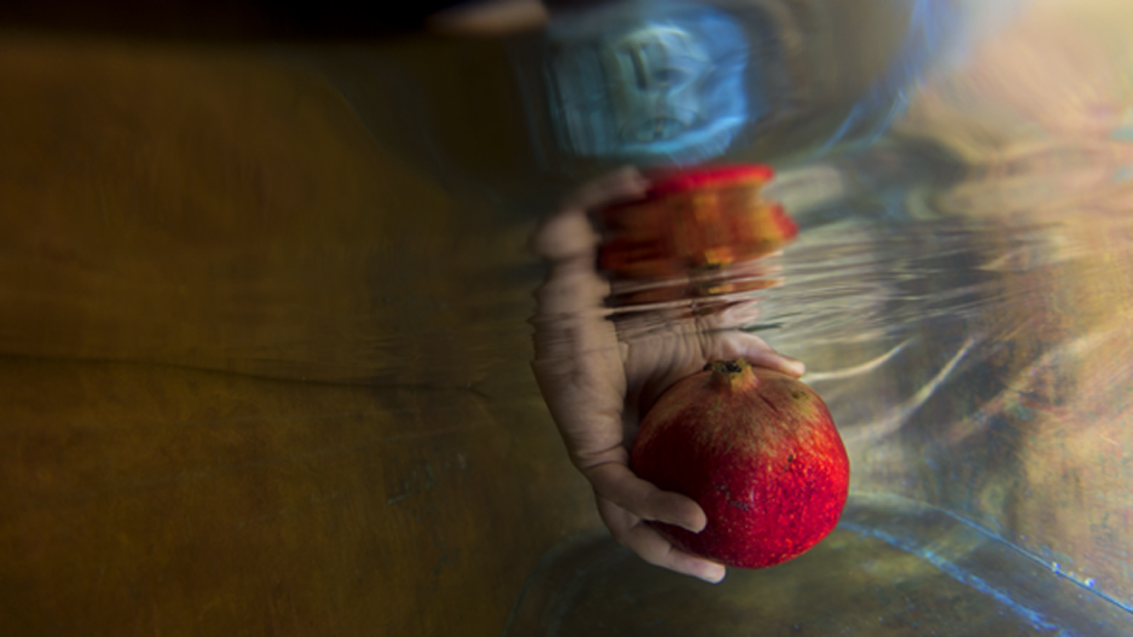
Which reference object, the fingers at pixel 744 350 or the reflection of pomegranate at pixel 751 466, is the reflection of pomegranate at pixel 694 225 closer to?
the reflection of pomegranate at pixel 751 466

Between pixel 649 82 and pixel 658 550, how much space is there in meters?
0.55

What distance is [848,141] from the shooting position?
0.81ft

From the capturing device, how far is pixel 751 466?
477mm

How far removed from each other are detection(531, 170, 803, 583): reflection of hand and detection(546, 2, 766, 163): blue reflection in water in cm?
3

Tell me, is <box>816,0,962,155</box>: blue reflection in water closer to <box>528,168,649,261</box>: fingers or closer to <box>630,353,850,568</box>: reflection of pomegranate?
<box>528,168,649,261</box>: fingers

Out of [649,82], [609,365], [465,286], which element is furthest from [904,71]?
[609,365]

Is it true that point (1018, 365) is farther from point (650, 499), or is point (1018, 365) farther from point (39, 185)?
point (39, 185)

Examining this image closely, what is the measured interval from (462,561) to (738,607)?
16.2 inches

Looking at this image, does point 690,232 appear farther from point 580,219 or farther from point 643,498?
→ point 643,498

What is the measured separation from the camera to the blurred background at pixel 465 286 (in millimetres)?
158

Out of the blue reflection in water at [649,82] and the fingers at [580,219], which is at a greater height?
the blue reflection in water at [649,82]

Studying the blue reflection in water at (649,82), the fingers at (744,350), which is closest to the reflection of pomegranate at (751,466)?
the fingers at (744,350)

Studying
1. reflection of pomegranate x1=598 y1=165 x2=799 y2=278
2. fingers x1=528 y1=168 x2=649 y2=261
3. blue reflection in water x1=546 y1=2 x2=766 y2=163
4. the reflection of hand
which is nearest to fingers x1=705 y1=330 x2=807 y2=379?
the reflection of hand

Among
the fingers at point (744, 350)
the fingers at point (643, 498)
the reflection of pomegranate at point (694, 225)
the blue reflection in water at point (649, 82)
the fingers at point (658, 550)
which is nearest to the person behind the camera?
the blue reflection in water at point (649, 82)
